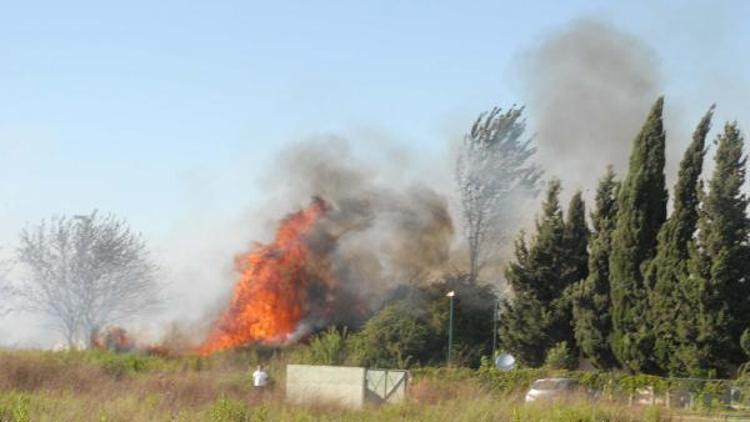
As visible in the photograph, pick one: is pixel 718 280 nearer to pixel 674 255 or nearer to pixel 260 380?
pixel 674 255

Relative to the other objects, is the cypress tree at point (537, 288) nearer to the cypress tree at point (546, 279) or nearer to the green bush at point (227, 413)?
the cypress tree at point (546, 279)

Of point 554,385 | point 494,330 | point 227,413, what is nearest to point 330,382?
point 554,385

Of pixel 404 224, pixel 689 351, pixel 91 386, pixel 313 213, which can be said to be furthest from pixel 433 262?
pixel 91 386

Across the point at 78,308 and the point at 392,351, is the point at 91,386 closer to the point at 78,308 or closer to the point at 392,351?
the point at 392,351

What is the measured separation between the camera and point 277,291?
57.9 meters

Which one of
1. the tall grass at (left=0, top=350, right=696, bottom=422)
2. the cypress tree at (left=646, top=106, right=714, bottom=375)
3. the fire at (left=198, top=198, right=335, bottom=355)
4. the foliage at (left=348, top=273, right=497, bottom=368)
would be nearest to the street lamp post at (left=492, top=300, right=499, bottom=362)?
the foliage at (left=348, top=273, right=497, bottom=368)

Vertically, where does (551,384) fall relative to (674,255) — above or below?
below

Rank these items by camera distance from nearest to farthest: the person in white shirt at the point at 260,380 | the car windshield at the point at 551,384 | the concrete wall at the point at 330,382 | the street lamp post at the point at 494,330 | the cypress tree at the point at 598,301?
the concrete wall at the point at 330,382, the person in white shirt at the point at 260,380, the car windshield at the point at 551,384, the cypress tree at the point at 598,301, the street lamp post at the point at 494,330

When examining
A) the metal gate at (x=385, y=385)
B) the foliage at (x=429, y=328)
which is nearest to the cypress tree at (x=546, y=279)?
the foliage at (x=429, y=328)

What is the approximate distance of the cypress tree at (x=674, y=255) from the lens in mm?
46062

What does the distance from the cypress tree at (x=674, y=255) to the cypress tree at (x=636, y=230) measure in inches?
36.1

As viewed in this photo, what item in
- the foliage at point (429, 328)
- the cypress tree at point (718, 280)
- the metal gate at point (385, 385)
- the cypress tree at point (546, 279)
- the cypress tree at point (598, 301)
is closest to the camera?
the metal gate at point (385, 385)

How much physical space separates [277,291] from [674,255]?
68.6 feet

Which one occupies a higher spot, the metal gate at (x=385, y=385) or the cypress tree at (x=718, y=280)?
the cypress tree at (x=718, y=280)
